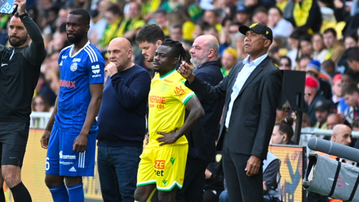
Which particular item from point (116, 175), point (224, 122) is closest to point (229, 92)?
point (224, 122)

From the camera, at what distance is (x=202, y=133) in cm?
678

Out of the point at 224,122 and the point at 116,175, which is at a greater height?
the point at 224,122

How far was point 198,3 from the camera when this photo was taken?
16.0 m

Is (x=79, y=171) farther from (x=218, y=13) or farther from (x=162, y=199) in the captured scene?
(x=218, y=13)

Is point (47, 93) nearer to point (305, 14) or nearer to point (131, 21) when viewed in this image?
point (131, 21)

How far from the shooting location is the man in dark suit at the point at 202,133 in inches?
269

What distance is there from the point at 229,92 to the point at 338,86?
17.9 ft

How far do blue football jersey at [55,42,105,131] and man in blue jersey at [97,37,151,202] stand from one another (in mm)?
175

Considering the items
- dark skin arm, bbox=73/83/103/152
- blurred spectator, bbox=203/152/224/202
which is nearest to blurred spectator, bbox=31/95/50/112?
Answer: blurred spectator, bbox=203/152/224/202

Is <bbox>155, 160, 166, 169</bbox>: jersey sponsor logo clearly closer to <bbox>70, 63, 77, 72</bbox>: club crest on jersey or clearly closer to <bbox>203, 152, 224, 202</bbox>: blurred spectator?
<bbox>70, 63, 77, 72</bbox>: club crest on jersey

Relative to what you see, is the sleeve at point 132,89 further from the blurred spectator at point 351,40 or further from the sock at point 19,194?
the blurred spectator at point 351,40

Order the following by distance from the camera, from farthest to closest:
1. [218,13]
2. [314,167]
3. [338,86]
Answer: [218,13]
[338,86]
[314,167]

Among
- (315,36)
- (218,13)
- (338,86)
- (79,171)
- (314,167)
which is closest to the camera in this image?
(314,167)

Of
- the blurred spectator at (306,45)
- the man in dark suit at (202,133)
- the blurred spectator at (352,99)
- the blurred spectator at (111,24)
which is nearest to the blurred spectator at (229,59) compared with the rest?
the blurred spectator at (306,45)
